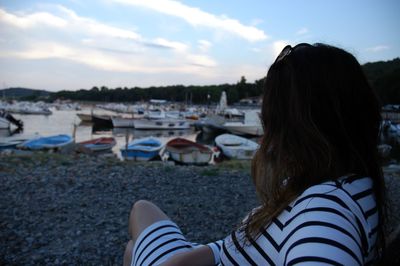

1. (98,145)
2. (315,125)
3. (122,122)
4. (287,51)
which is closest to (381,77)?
(287,51)

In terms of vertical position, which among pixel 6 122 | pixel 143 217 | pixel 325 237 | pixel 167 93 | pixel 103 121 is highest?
pixel 167 93

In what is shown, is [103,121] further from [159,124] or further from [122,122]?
[159,124]

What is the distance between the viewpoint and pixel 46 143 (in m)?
16.6

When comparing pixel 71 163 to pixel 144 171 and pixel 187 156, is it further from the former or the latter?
pixel 187 156

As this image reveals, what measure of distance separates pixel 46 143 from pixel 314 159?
58.5 feet

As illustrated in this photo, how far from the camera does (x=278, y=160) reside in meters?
1.06

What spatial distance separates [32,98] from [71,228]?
157m

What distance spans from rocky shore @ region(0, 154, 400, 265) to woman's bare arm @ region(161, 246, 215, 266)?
2.26 meters

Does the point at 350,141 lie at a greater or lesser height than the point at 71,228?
greater

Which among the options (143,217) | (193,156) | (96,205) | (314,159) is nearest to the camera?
(314,159)

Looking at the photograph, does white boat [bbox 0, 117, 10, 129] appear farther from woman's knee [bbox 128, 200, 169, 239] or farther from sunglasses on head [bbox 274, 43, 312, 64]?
sunglasses on head [bbox 274, 43, 312, 64]

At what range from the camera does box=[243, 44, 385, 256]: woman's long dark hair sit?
99cm

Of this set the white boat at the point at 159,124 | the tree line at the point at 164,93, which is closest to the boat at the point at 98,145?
the white boat at the point at 159,124

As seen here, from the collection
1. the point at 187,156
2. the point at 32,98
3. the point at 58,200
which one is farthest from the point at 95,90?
the point at 58,200
